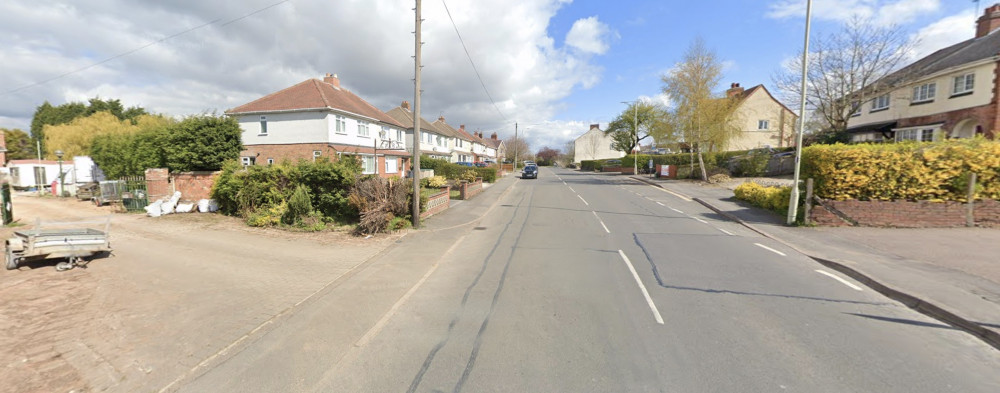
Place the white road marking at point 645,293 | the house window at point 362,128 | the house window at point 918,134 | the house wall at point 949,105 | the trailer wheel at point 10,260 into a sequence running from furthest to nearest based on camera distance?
the house window at point 362,128, the house window at point 918,134, the house wall at point 949,105, the trailer wheel at point 10,260, the white road marking at point 645,293

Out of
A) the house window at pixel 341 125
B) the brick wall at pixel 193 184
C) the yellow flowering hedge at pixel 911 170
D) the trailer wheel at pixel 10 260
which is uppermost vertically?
the house window at pixel 341 125

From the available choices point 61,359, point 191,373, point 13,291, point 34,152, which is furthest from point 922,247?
point 34,152

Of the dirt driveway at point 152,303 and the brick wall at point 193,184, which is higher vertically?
the brick wall at point 193,184

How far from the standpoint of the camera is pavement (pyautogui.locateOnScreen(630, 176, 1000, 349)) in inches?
193

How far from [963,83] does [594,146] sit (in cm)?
6733

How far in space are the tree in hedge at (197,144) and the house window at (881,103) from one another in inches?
1568

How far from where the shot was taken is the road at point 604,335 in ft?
11.4

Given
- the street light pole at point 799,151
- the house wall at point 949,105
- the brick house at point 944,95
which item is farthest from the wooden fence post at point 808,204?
the house wall at point 949,105

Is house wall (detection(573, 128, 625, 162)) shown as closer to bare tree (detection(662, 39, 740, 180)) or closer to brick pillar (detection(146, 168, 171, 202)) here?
bare tree (detection(662, 39, 740, 180))

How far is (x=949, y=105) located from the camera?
2173 cm

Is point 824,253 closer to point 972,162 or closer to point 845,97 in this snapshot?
point 972,162

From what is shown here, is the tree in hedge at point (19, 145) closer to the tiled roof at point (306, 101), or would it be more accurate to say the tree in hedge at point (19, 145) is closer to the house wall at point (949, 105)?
the tiled roof at point (306, 101)

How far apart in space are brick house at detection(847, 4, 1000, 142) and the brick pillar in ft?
120

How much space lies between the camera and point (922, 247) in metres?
8.25
